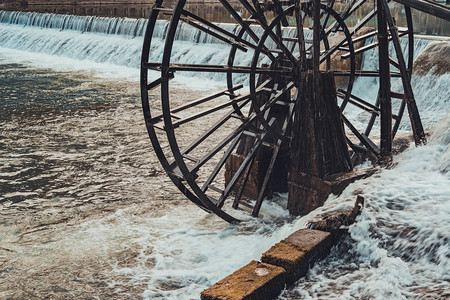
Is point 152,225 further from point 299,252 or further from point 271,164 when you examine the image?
point 299,252

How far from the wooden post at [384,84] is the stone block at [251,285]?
3041mm

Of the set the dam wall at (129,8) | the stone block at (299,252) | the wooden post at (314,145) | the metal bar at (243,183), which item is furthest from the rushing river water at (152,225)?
the dam wall at (129,8)

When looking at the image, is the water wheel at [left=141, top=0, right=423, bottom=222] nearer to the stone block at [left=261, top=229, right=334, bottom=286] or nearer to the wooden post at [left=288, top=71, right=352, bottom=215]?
the wooden post at [left=288, top=71, right=352, bottom=215]

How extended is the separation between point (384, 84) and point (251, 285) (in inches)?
147

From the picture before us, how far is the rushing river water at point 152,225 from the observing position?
537cm

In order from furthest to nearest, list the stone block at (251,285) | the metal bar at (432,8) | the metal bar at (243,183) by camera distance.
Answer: the metal bar at (243,183)
the metal bar at (432,8)
the stone block at (251,285)

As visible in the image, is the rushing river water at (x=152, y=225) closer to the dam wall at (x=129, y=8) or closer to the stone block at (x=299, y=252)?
the stone block at (x=299, y=252)

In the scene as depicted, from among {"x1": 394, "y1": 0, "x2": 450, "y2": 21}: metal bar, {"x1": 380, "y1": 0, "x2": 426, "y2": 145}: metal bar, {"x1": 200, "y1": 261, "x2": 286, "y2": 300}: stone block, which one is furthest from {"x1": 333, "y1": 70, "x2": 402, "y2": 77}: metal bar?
{"x1": 200, "y1": 261, "x2": 286, "y2": 300}: stone block

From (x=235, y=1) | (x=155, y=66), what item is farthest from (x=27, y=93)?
(x=235, y=1)

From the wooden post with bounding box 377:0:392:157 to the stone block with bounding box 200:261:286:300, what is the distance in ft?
9.98

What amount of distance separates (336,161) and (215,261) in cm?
212

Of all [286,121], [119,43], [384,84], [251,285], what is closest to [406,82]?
[384,84]

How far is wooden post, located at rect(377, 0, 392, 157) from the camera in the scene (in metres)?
7.31

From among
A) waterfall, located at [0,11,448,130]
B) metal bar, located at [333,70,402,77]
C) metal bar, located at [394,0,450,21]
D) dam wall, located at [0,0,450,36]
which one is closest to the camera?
metal bar, located at [394,0,450,21]
